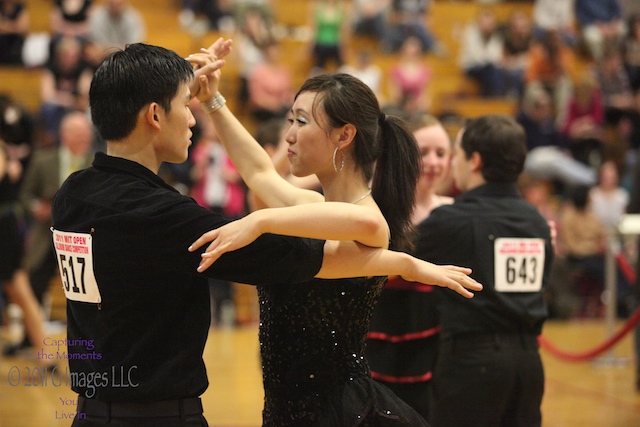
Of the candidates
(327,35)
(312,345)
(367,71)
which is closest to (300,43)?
(327,35)

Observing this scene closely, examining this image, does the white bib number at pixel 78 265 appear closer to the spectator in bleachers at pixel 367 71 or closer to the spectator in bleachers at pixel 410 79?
the spectator in bleachers at pixel 367 71

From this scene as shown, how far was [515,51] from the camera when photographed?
46.0 ft

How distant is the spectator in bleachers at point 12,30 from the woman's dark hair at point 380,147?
10027 millimetres

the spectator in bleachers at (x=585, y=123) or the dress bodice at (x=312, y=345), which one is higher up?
the dress bodice at (x=312, y=345)

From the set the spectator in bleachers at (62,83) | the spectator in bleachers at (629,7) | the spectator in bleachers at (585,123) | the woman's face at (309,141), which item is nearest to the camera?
the woman's face at (309,141)

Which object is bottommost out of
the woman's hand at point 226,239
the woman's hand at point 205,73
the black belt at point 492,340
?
the black belt at point 492,340

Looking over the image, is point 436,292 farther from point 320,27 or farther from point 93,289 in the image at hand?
point 320,27

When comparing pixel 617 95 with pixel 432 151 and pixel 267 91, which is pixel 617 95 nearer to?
pixel 267 91

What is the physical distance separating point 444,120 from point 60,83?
492 cm

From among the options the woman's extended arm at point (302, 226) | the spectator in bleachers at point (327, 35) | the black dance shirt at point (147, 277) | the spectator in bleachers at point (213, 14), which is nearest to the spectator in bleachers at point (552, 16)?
the spectator in bleachers at point (327, 35)

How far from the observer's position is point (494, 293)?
3.50 metres

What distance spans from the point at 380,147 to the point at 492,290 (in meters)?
0.95

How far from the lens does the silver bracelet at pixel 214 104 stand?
3.01 m

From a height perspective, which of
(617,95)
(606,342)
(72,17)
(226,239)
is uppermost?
(72,17)
